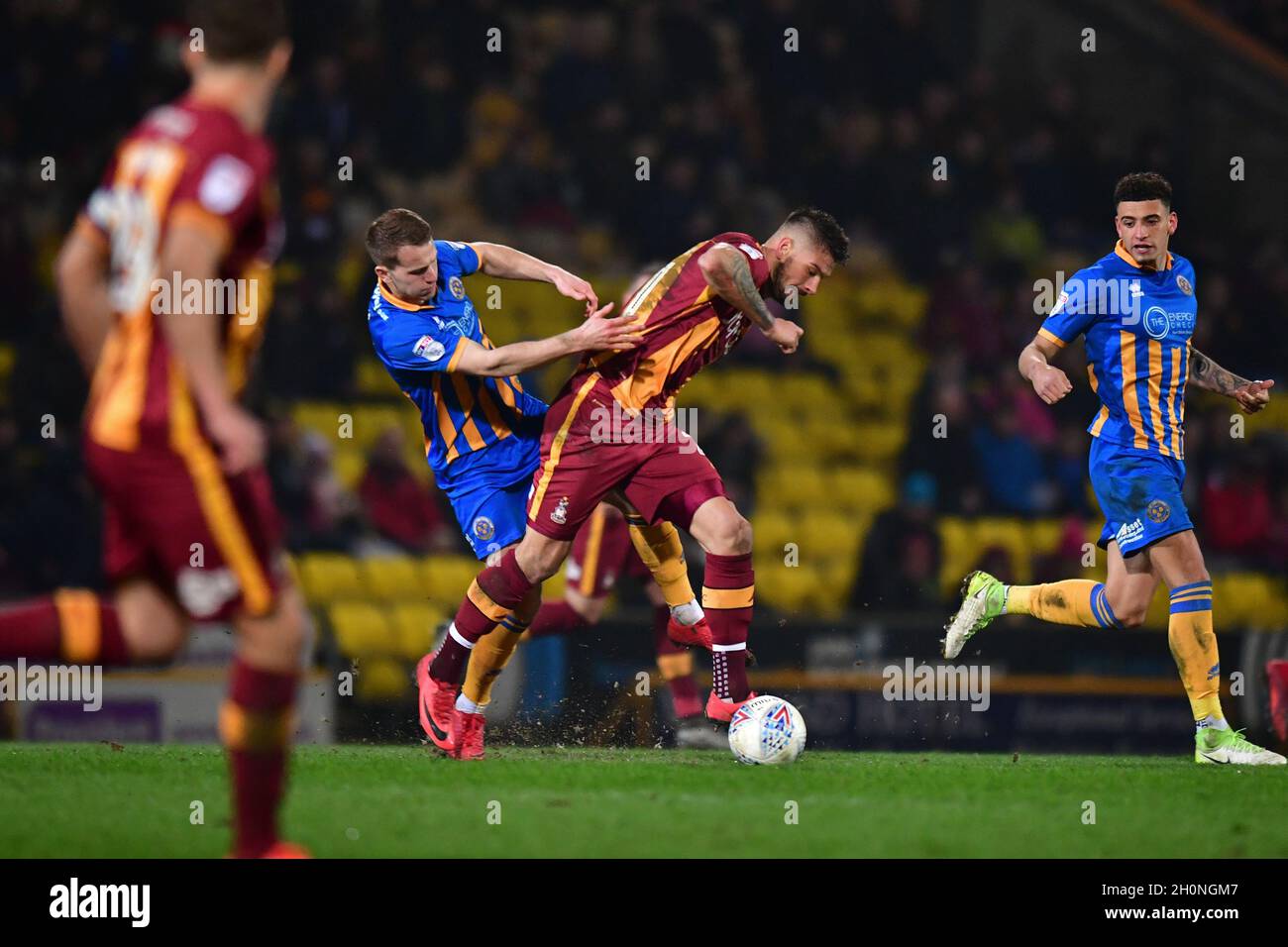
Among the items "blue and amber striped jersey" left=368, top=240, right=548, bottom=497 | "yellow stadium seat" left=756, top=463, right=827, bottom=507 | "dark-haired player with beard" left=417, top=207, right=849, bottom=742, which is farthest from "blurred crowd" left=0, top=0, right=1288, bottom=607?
"dark-haired player with beard" left=417, top=207, right=849, bottom=742

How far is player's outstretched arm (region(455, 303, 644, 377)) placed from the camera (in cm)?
622

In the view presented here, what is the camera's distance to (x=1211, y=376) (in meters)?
7.07

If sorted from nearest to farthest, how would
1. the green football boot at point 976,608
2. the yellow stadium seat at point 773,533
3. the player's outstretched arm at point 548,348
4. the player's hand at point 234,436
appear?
the player's hand at point 234,436, the player's outstretched arm at point 548,348, the green football boot at point 976,608, the yellow stadium seat at point 773,533

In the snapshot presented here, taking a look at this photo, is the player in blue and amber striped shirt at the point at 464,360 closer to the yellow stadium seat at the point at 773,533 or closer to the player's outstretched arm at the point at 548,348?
the player's outstretched arm at the point at 548,348

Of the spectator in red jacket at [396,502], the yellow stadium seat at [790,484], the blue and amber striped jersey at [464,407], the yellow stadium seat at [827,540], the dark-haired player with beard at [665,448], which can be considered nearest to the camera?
the dark-haired player with beard at [665,448]

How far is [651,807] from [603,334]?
200cm

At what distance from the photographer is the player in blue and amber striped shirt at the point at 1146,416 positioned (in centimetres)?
676

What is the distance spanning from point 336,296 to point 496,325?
1.90 m

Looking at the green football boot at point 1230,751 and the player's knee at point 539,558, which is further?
the green football boot at point 1230,751

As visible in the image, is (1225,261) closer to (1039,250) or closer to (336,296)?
(1039,250)
